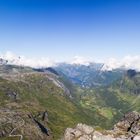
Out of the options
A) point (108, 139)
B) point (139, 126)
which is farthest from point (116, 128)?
point (108, 139)

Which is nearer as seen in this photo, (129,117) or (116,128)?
(116,128)

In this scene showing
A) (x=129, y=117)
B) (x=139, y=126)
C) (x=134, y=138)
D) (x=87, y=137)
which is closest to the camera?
(x=134, y=138)

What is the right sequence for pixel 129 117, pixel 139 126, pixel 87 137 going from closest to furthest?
pixel 87 137 < pixel 139 126 < pixel 129 117

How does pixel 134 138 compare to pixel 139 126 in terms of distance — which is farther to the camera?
pixel 139 126

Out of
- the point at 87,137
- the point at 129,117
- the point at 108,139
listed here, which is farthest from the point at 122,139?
the point at 129,117

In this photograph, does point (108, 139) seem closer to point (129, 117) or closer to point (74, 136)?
point (74, 136)

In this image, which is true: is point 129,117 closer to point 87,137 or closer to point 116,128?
point 116,128

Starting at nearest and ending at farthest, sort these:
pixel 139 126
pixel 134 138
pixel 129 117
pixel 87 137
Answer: pixel 134 138, pixel 87 137, pixel 139 126, pixel 129 117

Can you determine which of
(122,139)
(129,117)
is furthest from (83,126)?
(129,117)
